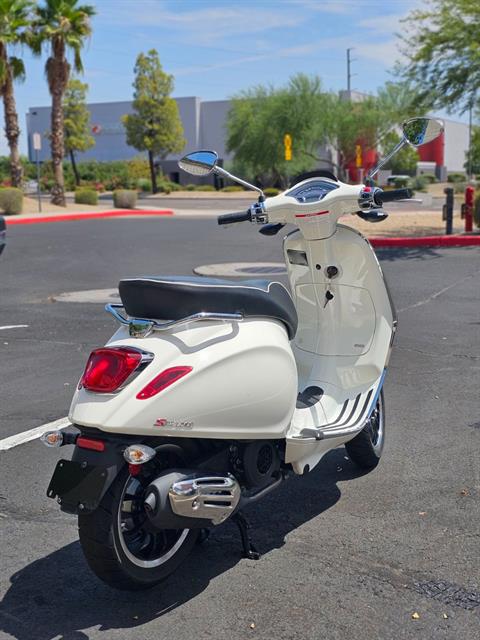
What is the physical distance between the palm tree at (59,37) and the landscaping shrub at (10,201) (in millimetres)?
4804

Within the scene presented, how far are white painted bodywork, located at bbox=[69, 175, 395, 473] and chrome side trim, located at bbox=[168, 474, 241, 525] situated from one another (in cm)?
19

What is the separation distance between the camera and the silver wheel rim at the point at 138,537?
346cm

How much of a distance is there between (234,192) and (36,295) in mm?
51157

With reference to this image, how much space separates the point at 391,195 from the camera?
446 centimetres

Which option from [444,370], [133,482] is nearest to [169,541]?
[133,482]

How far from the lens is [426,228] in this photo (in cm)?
2212

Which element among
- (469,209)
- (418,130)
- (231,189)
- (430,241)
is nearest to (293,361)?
(418,130)

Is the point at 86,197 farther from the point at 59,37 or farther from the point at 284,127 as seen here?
the point at 284,127

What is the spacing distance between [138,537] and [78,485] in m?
0.41

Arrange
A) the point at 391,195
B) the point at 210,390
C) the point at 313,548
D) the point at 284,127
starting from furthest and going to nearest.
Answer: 1. the point at 284,127
2. the point at 391,195
3. the point at 313,548
4. the point at 210,390

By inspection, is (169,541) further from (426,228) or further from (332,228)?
(426,228)

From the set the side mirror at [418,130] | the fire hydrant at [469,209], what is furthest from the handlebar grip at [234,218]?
the fire hydrant at [469,209]

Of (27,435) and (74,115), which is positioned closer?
(27,435)

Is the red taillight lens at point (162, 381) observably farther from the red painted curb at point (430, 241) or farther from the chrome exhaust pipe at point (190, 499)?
the red painted curb at point (430, 241)
